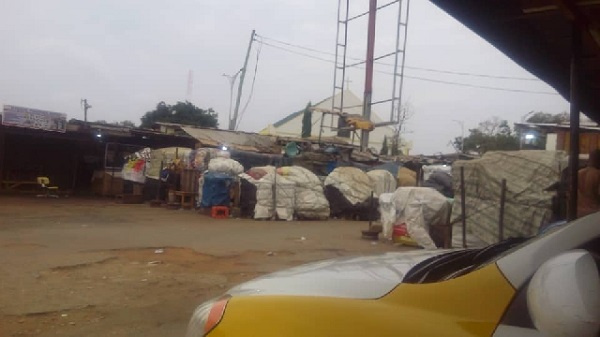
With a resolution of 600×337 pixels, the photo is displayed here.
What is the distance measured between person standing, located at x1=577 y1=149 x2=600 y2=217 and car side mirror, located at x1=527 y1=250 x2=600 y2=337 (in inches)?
206

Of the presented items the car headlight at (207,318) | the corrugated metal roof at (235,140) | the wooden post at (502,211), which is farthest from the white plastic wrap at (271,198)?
the car headlight at (207,318)

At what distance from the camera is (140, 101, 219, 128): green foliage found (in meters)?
39.4

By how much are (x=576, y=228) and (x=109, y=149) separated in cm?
2274

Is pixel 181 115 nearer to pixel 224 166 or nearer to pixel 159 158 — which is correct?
pixel 159 158

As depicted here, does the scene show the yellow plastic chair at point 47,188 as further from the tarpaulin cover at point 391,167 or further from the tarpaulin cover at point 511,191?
the tarpaulin cover at point 511,191

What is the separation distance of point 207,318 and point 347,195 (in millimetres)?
15066

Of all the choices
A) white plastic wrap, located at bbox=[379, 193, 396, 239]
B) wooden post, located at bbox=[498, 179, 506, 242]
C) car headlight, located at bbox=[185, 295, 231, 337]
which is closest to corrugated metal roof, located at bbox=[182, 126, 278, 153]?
white plastic wrap, located at bbox=[379, 193, 396, 239]

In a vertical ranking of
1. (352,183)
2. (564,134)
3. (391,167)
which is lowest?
(352,183)

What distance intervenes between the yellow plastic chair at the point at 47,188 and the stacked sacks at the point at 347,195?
36.6ft

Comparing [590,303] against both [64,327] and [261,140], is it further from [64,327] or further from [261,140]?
[261,140]

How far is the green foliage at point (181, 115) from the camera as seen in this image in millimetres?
39438

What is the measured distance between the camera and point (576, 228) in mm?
2059

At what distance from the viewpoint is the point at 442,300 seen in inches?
73.6

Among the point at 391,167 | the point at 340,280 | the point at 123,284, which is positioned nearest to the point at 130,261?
the point at 123,284
